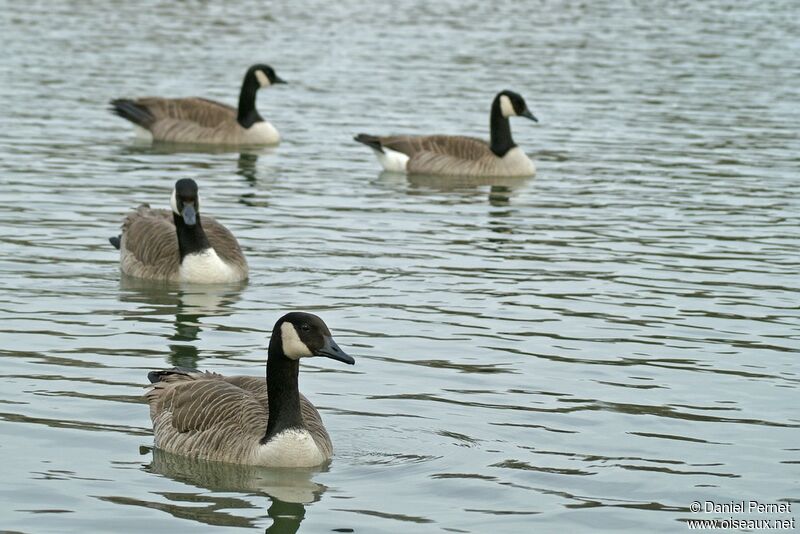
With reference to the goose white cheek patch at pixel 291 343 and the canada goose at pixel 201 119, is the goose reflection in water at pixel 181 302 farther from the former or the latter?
the canada goose at pixel 201 119

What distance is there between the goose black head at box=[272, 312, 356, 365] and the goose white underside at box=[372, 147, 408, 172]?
48.6ft

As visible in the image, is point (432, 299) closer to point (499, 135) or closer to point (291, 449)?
point (291, 449)

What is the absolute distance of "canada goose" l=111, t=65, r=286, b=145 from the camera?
91.7ft

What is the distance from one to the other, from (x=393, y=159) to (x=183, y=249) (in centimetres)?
867

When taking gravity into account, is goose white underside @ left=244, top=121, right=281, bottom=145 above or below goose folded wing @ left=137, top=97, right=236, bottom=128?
below

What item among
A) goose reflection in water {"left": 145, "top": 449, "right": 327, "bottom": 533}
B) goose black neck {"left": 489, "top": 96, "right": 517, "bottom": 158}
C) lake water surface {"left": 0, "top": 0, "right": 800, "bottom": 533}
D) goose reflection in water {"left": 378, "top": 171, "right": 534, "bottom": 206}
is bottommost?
goose reflection in water {"left": 378, "top": 171, "right": 534, "bottom": 206}

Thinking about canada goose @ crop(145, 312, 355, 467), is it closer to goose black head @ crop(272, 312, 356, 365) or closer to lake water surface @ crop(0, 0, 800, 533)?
goose black head @ crop(272, 312, 356, 365)

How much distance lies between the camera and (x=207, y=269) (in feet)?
57.0

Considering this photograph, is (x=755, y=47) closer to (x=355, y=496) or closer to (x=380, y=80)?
(x=380, y=80)

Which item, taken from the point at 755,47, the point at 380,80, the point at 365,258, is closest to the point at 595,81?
the point at 380,80

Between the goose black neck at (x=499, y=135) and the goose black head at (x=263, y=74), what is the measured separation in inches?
180

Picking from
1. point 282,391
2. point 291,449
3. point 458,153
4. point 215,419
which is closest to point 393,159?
point 458,153

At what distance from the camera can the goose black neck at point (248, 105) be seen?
1118 inches

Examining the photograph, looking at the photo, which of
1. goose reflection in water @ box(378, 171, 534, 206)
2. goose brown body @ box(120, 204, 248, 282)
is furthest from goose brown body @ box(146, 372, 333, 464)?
goose reflection in water @ box(378, 171, 534, 206)
